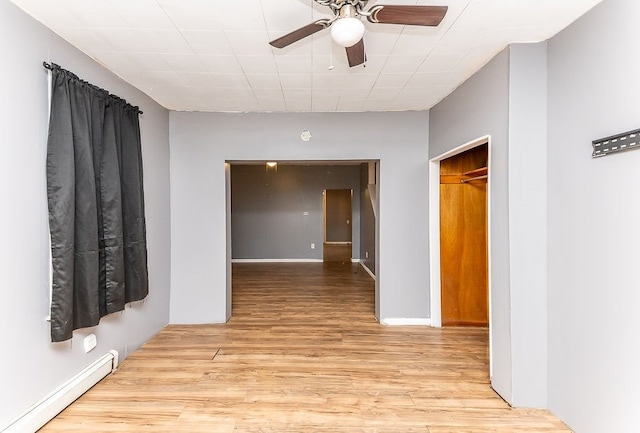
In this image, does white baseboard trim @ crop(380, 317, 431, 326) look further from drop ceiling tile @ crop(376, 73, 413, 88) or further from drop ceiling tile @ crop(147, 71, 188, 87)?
drop ceiling tile @ crop(147, 71, 188, 87)

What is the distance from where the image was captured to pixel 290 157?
4.04m

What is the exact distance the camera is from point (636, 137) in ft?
5.38

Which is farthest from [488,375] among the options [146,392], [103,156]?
[103,156]

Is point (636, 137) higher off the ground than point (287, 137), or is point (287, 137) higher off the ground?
point (287, 137)

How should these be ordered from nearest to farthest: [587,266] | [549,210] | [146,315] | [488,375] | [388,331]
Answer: [587,266] → [549,210] → [488,375] → [146,315] → [388,331]

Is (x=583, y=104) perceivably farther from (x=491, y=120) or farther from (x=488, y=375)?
(x=488, y=375)

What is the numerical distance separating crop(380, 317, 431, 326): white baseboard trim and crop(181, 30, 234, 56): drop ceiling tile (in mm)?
3145

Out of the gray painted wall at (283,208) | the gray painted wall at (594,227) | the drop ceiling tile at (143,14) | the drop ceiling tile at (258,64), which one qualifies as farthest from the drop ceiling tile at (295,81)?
the gray painted wall at (283,208)

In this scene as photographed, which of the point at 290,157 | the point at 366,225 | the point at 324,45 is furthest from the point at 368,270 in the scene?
the point at 324,45

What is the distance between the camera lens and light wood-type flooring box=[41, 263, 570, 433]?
2.17m

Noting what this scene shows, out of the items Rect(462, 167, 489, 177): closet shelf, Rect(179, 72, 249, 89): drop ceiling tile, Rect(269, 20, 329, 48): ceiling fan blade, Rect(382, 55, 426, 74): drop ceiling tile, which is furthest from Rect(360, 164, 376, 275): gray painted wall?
Rect(269, 20, 329, 48): ceiling fan blade

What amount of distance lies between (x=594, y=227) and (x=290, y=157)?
2905 mm

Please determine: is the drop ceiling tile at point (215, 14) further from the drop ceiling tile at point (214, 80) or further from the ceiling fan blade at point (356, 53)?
the drop ceiling tile at point (214, 80)

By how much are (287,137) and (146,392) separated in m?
2.79
